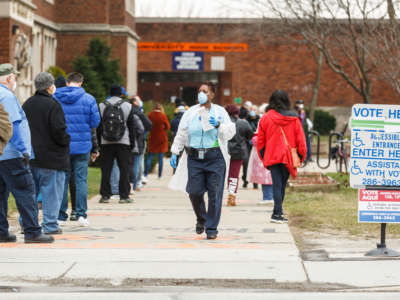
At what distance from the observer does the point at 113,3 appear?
32.8 metres

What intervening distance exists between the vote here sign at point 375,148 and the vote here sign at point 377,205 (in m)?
0.11

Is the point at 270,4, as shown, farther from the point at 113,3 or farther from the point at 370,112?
the point at 113,3

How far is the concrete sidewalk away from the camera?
7.34 meters

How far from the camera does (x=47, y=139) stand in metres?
9.80

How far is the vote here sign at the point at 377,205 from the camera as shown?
874 cm

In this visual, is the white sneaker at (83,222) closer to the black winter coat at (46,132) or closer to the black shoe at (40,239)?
the black winter coat at (46,132)

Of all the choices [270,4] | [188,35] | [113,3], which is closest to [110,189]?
[270,4]

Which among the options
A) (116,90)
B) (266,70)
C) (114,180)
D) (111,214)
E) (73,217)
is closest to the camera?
(73,217)

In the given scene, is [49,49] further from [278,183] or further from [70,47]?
[278,183]

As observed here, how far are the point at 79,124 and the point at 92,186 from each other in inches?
260

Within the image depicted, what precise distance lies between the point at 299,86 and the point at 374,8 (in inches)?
1164

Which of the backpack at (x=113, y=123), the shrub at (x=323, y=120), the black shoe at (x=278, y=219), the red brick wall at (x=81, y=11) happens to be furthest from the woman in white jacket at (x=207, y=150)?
the shrub at (x=323, y=120)

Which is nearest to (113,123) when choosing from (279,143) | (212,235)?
(279,143)

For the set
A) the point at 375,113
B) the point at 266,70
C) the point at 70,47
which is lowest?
the point at 375,113
